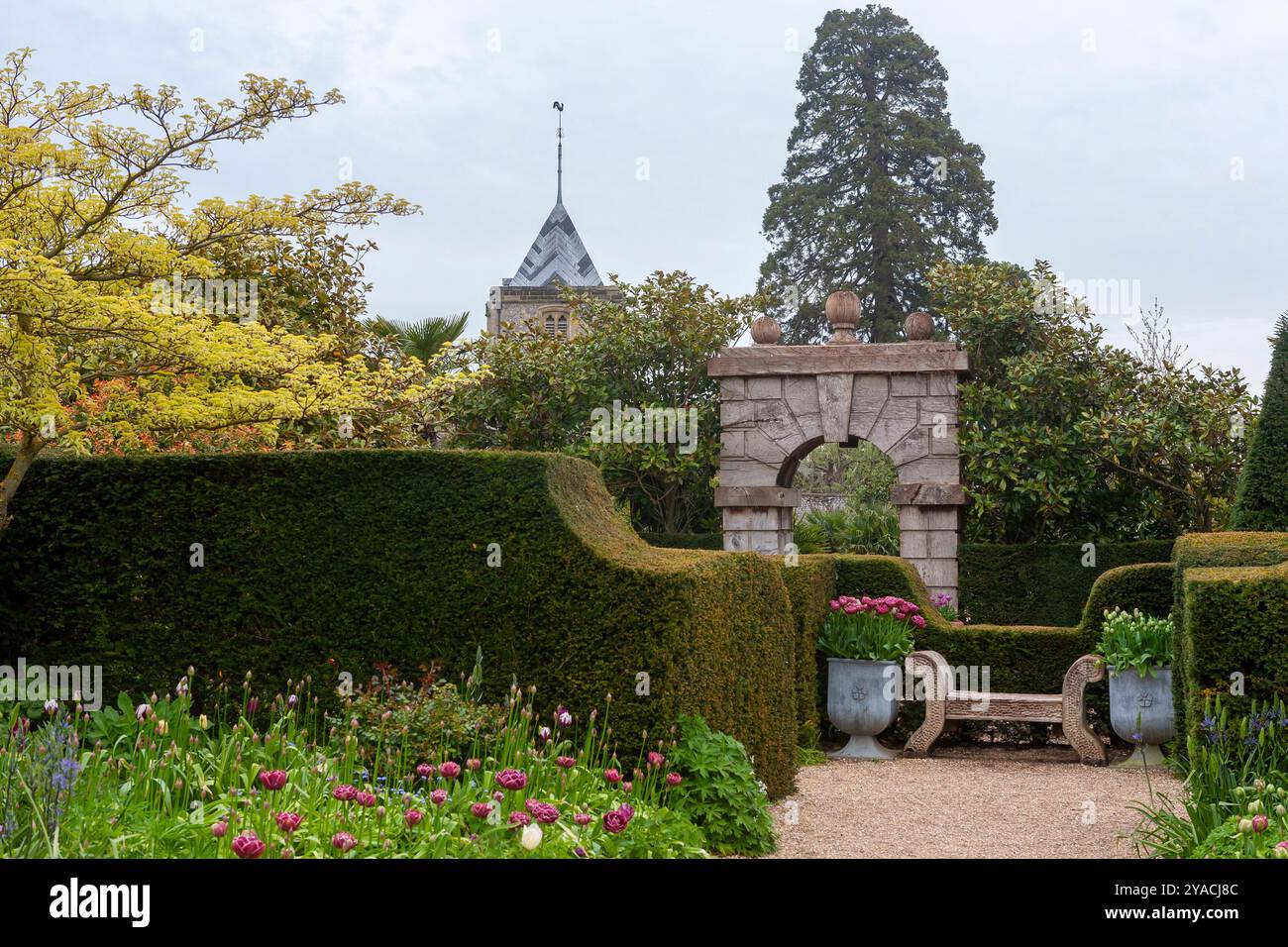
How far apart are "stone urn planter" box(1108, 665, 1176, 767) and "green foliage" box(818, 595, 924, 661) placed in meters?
1.71

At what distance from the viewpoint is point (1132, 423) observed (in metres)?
15.0

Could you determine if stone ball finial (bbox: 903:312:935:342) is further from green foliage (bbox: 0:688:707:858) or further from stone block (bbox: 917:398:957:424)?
green foliage (bbox: 0:688:707:858)

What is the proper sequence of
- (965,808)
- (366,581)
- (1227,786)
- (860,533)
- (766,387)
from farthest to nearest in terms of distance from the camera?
(860,533), (766,387), (965,808), (366,581), (1227,786)

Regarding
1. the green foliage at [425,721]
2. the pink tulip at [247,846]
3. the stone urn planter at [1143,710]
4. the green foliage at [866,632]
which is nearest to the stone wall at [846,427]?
the green foliage at [866,632]

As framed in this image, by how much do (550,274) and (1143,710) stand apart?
1541 inches

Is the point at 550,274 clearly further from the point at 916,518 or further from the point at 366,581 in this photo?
the point at 366,581

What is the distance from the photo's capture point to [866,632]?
35.0 ft

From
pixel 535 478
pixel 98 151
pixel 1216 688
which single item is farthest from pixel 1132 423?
pixel 98 151

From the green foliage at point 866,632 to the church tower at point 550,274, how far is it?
34734 mm

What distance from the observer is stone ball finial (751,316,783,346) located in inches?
597

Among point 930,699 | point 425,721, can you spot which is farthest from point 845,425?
point 425,721

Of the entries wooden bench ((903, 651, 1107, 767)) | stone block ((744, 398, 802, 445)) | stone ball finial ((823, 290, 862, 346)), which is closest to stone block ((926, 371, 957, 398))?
stone ball finial ((823, 290, 862, 346))

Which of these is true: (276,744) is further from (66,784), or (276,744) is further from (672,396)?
(672,396)
